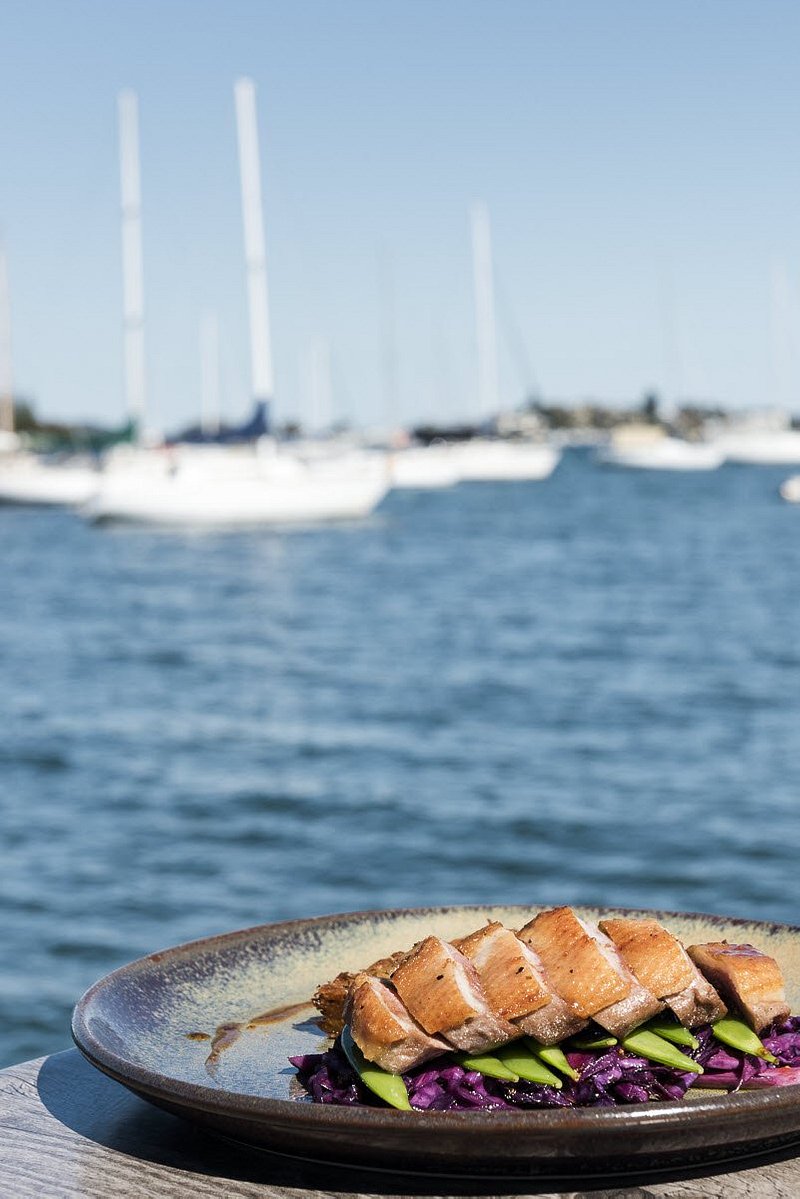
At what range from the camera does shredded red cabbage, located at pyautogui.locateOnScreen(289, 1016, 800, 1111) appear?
1810 millimetres

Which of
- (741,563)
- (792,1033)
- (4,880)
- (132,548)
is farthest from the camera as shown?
(132,548)

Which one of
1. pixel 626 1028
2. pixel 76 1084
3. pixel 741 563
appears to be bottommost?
pixel 741 563

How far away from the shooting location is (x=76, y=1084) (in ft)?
7.12

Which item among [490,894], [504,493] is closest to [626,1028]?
[490,894]

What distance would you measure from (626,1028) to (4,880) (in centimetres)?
1025

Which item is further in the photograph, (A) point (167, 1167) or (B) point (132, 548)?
(B) point (132, 548)

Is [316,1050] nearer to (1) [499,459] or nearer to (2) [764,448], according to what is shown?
(1) [499,459]

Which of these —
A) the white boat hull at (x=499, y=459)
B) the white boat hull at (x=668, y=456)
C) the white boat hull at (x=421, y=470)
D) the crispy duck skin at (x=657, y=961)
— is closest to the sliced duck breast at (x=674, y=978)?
the crispy duck skin at (x=657, y=961)

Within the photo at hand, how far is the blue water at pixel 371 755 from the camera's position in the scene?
36.1ft

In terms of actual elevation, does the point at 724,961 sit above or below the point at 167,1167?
above

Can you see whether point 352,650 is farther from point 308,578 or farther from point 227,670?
point 308,578

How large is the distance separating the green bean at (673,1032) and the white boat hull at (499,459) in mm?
90040

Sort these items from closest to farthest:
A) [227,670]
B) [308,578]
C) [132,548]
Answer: [227,670]
[308,578]
[132,548]

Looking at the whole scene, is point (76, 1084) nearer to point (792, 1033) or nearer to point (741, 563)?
point (792, 1033)
